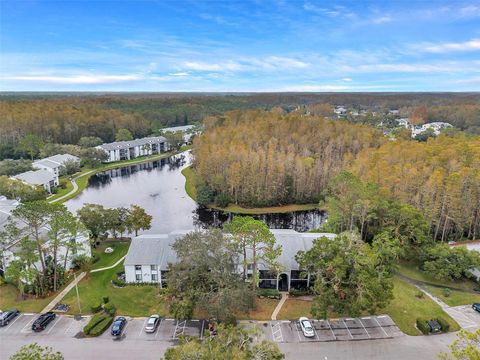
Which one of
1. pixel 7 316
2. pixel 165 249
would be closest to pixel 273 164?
pixel 165 249

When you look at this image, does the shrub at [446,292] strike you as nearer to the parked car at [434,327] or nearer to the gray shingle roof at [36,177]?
the parked car at [434,327]

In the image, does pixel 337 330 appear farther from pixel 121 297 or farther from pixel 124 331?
pixel 121 297

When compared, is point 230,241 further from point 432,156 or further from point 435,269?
point 432,156

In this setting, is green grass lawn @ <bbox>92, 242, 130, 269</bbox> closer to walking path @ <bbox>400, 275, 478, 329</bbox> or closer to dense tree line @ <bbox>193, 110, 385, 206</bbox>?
dense tree line @ <bbox>193, 110, 385, 206</bbox>

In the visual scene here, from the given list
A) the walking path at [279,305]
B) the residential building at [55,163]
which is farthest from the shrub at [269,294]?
the residential building at [55,163]

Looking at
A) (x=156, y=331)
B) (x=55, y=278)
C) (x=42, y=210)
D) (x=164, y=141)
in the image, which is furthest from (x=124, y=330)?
(x=164, y=141)

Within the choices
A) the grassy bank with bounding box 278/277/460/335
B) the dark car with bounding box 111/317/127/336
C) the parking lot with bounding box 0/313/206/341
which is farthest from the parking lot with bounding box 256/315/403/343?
the dark car with bounding box 111/317/127/336

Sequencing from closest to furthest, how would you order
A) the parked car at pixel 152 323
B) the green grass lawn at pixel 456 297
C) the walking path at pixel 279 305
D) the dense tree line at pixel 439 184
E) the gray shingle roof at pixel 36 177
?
the parked car at pixel 152 323
the walking path at pixel 279 305
the green grass lawn at pixel 456 297
the dense tree line at pixel 439 184
the gray shingle roof at pixel 36 177
